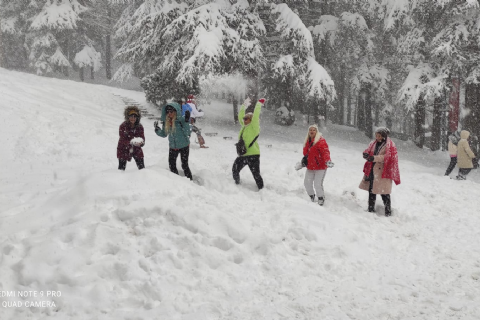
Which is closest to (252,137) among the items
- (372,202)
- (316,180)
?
(316,180)

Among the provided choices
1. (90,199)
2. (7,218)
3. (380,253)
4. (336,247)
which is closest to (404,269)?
(380,253)

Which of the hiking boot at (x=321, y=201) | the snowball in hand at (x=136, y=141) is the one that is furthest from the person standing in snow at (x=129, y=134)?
the hiking boot at (x=321, y=201)

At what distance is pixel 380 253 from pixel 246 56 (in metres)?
10.1

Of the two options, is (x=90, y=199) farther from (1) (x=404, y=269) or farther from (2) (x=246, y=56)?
(2) (x=246, y=56)

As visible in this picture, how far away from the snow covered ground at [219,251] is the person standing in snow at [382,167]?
48cm

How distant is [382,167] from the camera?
22.2 feet

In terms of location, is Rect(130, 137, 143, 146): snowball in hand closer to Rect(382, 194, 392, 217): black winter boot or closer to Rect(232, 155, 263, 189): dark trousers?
Rect(232, 155, 263, 189): dark trousers

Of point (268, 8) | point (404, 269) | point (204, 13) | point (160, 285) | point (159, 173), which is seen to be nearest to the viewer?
point (160, 285)

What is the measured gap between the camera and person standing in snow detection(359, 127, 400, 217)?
6633mm

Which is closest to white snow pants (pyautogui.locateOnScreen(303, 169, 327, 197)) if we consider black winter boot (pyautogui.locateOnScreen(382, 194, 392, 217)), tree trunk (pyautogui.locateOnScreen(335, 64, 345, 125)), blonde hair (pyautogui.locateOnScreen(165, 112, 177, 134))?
black winter boot (pyautogui.locateOnScreen(382, 194, 392, 217))

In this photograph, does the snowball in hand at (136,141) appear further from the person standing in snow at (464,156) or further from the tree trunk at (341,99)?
the tree trunk at (341,99)

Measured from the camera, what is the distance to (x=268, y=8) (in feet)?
51.8

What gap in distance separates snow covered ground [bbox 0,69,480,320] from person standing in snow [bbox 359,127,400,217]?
476 mm

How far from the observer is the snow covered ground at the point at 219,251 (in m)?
3.66
